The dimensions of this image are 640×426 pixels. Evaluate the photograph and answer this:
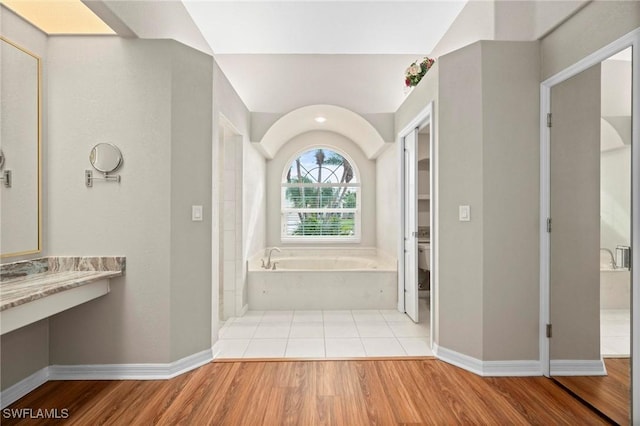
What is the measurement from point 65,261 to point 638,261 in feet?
11.9

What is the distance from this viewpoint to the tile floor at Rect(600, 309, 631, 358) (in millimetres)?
1851

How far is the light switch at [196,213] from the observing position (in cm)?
259

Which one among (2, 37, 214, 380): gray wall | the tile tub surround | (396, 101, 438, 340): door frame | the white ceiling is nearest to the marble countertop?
the tile tub surround

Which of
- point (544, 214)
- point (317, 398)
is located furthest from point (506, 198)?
point (317, 398)

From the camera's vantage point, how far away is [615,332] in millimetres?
1928

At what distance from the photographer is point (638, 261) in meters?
1.79

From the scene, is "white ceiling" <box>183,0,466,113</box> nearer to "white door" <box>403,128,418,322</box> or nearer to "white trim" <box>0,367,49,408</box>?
"white door" <box>403,128,418,322</box>

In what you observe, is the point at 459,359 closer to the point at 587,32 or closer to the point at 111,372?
the point at 587,32

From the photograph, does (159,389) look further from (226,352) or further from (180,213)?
(180,213)

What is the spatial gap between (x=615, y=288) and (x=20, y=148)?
12.5 ft

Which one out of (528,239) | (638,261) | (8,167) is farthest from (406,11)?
(8,167)

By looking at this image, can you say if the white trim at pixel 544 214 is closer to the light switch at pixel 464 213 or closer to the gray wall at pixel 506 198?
the gray wall at pixel 506 198

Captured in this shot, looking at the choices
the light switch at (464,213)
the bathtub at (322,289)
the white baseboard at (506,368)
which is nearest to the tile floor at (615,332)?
the white baseboard at (506,368)

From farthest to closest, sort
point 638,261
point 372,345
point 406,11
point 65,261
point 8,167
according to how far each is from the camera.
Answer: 1. point 406,11
2. point 372,345
3. point 65,261
4. point 8,167
5. point 638,261
